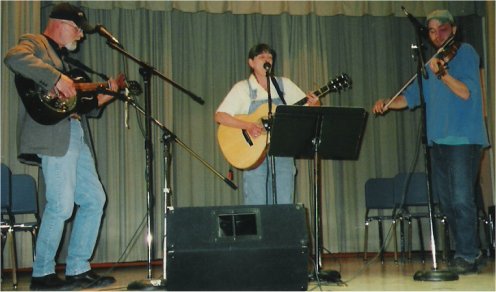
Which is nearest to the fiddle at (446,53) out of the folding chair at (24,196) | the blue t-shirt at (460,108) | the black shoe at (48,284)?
the blue t-shirt at (460,108)

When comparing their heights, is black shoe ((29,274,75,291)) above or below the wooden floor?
above

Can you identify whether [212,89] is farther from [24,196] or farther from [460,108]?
[460,108]

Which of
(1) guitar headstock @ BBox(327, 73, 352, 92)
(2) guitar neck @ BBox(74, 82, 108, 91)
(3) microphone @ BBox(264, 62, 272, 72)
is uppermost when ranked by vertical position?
(3) microphone @ BBox(264, 62, 272, 72)

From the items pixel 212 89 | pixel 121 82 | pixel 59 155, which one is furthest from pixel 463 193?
pixel 212 89

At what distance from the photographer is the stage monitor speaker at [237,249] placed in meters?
2.95

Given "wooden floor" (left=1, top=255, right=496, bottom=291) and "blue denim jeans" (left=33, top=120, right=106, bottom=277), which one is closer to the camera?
"wooden floor" (left=1, top=255, right=496, bottom=291)

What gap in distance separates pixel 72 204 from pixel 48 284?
1.68 feet

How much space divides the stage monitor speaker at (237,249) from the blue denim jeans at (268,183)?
3.47 ft

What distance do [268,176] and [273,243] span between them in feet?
4.06

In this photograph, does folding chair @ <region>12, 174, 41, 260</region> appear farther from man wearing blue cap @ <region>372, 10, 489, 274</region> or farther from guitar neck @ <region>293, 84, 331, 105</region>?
man wearing blue cap @ <region>372, 10, 489, 274</region>

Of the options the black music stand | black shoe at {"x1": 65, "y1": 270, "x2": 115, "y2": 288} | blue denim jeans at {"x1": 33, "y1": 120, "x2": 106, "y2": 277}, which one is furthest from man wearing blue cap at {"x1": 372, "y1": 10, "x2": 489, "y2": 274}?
black shoe at {"x1": 65, "y1": 270, "x2": 115, "y2": 288}

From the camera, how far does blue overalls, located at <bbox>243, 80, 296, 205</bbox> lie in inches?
163

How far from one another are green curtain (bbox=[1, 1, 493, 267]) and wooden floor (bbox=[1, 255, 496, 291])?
0.62m

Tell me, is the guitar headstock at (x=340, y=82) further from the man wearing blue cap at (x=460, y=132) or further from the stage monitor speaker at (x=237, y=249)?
the stage monitor speaker at (x=237, y=249)
